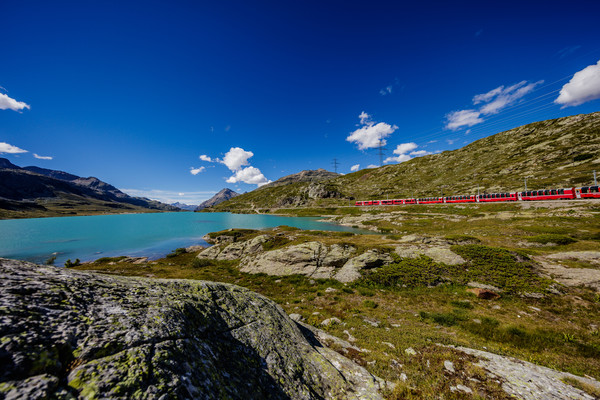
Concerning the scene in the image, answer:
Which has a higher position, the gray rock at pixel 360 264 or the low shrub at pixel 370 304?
the gray rock at pixel 360 264

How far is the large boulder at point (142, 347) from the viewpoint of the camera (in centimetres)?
317

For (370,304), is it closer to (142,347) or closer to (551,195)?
(142,347)

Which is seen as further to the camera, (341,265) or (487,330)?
(341,265)

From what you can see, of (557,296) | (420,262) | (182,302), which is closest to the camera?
(182,302)

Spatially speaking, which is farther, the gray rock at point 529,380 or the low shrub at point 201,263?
the low shrub at point 201,263

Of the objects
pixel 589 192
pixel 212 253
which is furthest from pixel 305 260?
pixel 589 192

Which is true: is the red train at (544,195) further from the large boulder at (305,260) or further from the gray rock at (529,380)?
the gray rock at (529,380)

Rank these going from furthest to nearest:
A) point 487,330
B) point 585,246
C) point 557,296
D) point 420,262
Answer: point 585,246
point 420,262
point 557,296
point 487,330

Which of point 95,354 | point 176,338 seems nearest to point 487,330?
point 176,338

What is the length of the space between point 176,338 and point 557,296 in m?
25.0

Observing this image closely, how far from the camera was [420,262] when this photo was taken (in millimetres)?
22125

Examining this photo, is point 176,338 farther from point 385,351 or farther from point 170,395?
point 385,351

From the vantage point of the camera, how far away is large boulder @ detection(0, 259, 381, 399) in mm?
3174

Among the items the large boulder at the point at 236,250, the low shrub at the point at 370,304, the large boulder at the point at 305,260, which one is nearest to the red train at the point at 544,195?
the large boulder at the point at 305,260
